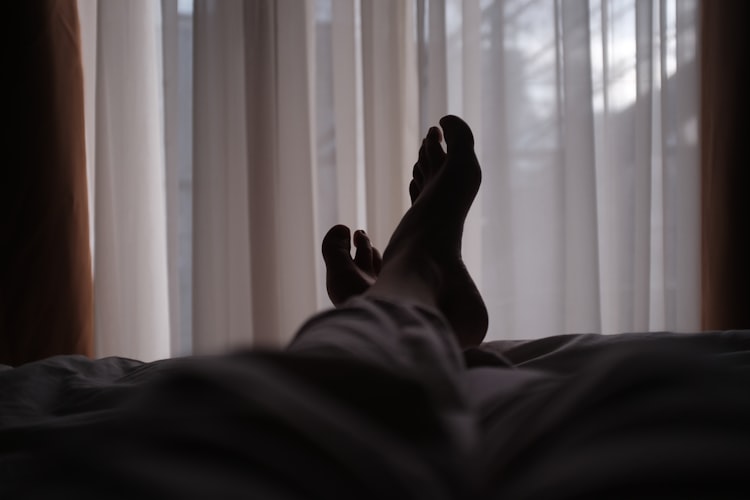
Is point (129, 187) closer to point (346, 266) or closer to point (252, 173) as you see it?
point (252, 173)

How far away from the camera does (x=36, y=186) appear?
1.55 m

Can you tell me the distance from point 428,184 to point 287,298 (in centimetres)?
74

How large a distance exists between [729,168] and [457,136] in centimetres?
101

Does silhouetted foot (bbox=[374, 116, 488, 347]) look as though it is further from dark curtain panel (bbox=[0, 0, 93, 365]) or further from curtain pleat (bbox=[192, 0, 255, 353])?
dark curtain panel (bbox=[0, 0, 93, 365])

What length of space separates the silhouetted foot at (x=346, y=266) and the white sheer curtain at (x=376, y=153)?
0.49 m

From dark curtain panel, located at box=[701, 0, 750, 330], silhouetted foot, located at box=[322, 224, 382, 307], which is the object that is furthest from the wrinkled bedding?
dark curtain panel, located at box=[701, 0, 750, 330]

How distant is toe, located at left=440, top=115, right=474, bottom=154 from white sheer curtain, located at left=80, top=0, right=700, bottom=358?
1.92ft

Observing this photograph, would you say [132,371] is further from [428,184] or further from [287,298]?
[287,298]

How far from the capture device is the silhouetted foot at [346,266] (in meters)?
1.08

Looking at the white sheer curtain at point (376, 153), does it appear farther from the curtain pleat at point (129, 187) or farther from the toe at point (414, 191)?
the toe at point (414, 191)

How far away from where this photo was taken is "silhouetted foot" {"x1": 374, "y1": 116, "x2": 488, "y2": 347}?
76 centimetres

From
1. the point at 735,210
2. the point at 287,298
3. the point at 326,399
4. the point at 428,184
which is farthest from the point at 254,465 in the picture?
the point at 735,210

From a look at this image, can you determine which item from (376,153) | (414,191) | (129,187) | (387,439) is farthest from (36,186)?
(387,439)

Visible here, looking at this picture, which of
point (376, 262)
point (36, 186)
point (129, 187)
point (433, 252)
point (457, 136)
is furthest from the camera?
point (129, 187)
